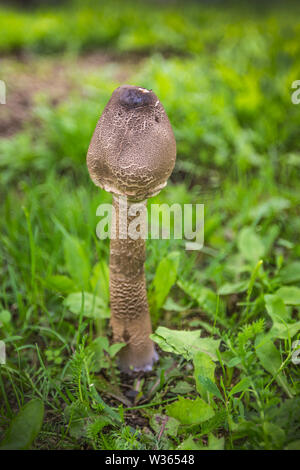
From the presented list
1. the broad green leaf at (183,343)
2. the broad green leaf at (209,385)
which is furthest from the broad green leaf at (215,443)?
the broad green leaf at (183,343)

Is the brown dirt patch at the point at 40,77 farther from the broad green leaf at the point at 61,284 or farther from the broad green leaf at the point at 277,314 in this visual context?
the broad green leaf at the point at 277,314

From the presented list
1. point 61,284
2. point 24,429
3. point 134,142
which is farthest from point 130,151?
point 24,429

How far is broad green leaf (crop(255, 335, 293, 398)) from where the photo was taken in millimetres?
1581

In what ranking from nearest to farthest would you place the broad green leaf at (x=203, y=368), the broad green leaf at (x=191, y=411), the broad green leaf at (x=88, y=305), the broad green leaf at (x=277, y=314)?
the broad green leaf at (x=191, y=411)
the broad green leaf at (x=203, y=368)
the broad green leaf at (x=277, y=314)
the broad green leaf at (x=88, y=305)

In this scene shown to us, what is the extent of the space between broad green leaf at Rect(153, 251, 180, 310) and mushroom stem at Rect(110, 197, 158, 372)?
0.18 metres

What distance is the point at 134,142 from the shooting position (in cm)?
132

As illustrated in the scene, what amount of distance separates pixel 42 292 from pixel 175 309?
745 millimetres

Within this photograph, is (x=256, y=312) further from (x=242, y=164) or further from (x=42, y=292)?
(x=242, y=164)

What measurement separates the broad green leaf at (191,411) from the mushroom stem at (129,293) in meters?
0.39

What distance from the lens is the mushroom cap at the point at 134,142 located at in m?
1.33

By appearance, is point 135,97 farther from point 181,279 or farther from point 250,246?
point 250,246

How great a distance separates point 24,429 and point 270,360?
99cm

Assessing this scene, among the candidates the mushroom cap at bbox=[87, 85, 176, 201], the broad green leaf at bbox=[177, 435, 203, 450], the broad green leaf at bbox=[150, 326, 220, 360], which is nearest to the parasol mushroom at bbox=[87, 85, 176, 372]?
the mushroom cap at bbox=[87, 85, 176, 201]
